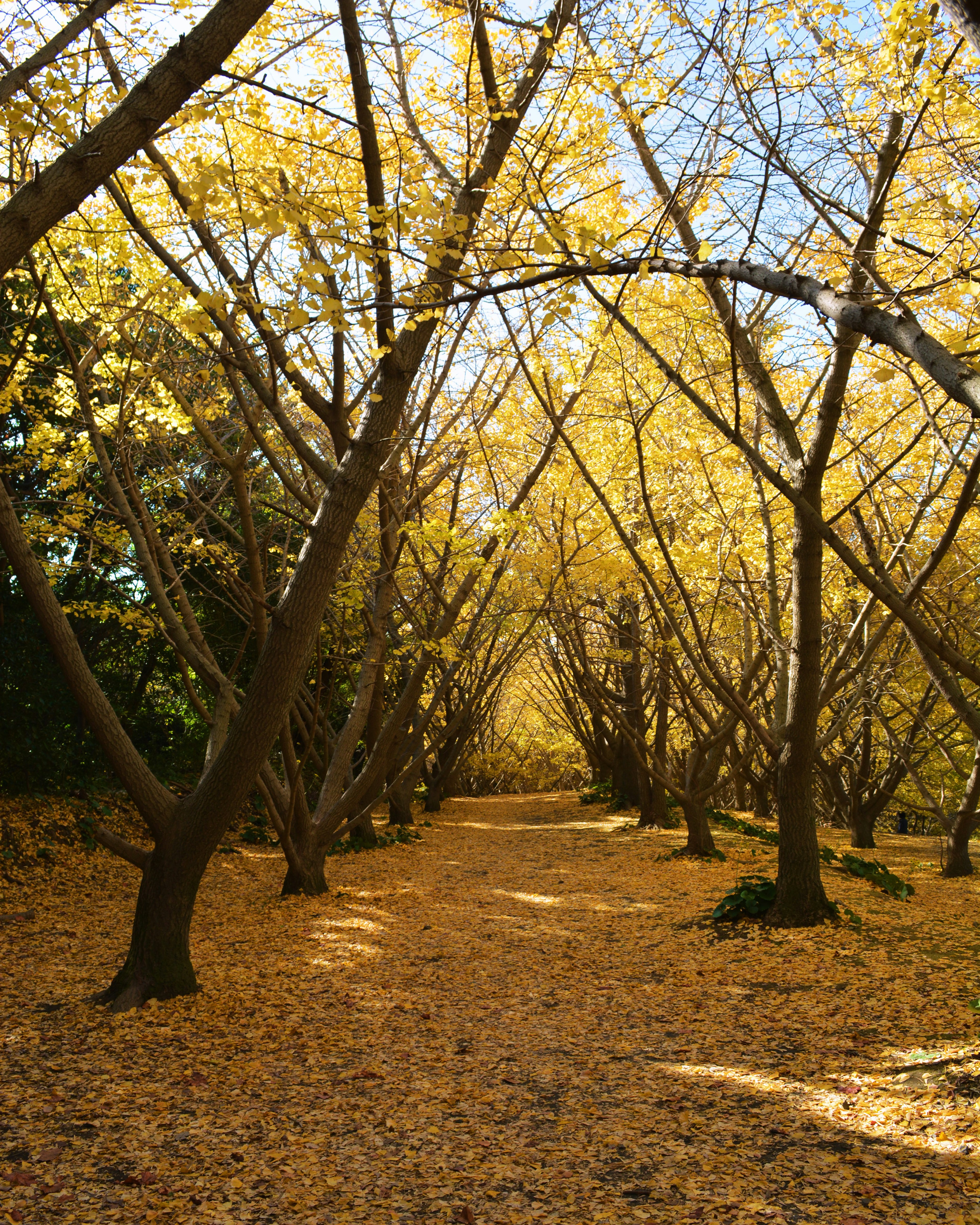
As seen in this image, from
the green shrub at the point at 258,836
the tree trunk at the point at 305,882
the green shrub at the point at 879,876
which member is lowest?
the green shrub at the point at 258,836

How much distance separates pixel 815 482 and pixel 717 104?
215 centimetres

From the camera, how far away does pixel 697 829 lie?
9.09 metres

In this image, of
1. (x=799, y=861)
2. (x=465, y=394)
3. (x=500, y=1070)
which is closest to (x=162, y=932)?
(x=500, y=1070)

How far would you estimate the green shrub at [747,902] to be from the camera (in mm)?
5934

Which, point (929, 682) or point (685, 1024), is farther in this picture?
point (929, 682)

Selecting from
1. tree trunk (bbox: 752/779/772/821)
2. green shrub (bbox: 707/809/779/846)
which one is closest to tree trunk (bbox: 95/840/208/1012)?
green shrub (bbox: 707/809/779/846)

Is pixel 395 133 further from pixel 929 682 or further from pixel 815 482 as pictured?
pixel 929 682

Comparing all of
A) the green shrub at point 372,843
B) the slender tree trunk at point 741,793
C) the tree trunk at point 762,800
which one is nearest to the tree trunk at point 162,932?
the green shrub at point 372,843

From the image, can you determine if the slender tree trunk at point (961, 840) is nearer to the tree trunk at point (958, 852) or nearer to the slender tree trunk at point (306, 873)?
the tree trunk at point (958, 852)

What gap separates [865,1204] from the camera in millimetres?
2404

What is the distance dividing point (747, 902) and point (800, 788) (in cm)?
94

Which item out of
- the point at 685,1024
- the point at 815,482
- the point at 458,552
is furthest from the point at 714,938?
the point at 458,552

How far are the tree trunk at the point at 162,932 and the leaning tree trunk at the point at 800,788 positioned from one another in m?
3.77

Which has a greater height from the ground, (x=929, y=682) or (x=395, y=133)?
(x=395, y=133)
